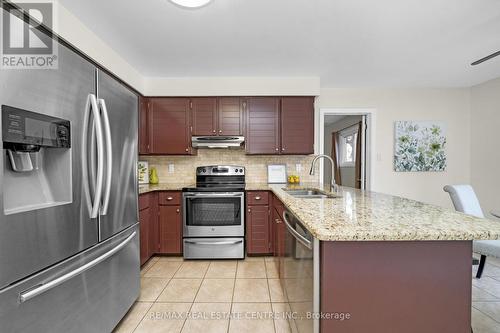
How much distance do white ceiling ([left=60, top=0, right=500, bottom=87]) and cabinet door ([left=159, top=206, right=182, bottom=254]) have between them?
1808mm

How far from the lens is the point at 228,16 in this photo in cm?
188

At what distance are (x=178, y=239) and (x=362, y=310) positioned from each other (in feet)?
8.22

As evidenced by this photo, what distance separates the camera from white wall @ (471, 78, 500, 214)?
3201 mm

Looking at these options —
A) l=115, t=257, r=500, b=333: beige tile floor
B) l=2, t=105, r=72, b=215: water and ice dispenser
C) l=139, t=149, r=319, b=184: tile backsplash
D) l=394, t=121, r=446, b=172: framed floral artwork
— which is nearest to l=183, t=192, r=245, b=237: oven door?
l=115, t=257, r=500, b=333: beige tile floor

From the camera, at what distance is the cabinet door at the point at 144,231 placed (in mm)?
2594

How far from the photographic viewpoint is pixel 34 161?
1076mm

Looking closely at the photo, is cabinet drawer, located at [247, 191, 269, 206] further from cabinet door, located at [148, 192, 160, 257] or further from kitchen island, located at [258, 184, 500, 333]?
kitchen island, located at [258, 184, 500, 333]

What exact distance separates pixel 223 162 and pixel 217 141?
0.47 meters

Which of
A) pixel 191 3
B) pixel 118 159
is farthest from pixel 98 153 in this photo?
pixel 191 3

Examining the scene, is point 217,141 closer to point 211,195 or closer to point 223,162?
point 223,162

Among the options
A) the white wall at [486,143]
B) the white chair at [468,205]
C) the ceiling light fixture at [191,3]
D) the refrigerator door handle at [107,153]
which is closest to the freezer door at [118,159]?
the refrigerator door handle at [107,153]

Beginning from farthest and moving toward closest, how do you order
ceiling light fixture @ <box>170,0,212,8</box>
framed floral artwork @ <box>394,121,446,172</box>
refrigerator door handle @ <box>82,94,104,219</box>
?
framed floral artwork @ <box>394,121,446,172</box>
ceiling light fixture @ <box>170,0,212,8</box>
refrigerator door handle @ <box>82,94,104,219</box>

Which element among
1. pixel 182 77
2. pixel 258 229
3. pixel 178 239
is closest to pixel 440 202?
pixel 258 229
